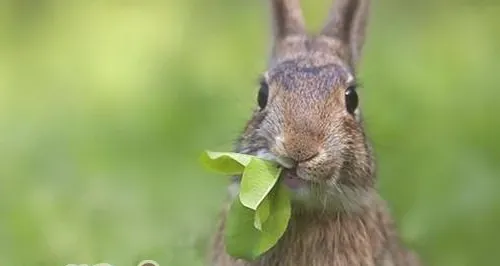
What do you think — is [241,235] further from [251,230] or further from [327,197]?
[327,197]

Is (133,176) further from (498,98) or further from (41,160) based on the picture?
(498,98)

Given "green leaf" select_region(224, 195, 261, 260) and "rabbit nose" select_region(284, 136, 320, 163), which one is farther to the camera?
"green leaf" select_region(224, 195, 261, 260)

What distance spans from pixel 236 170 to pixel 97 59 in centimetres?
93

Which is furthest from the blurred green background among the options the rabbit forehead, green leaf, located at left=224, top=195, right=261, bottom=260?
green leaf, located at left=224, top=195, right=261, bottom=260

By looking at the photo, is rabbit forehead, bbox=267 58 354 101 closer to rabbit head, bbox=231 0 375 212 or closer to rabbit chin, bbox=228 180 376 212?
rabbit head, bbox=231 0 375 212

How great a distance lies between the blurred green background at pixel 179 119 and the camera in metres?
2.10

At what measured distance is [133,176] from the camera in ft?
7.25

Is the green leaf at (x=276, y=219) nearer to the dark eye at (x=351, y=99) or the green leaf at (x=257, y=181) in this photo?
the green leaf at (x=257, y=181)

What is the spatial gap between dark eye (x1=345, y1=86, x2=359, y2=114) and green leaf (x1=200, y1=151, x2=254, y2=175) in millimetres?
154

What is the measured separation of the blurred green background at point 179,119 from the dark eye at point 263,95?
0.86 feet

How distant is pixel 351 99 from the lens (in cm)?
165

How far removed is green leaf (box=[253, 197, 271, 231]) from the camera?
5.09 ft

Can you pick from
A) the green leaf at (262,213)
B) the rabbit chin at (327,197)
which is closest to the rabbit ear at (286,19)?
the rabbit chin at (327,197)

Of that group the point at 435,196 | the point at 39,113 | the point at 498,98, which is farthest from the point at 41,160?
the point at 498,98
